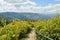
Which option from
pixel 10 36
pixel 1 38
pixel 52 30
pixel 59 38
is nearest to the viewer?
pixel 59 38

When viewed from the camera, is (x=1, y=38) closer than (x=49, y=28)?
No

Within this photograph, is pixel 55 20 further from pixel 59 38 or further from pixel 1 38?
pixel 1 38

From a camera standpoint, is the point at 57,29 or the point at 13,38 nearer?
the point at 57,29

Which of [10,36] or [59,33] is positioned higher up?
[59,33]

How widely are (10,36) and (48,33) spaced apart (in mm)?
7501

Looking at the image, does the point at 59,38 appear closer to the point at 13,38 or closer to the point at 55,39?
the point at 55,39

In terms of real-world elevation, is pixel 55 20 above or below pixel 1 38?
above

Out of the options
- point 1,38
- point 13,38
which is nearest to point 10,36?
point 13,38

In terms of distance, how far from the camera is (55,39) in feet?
30.6

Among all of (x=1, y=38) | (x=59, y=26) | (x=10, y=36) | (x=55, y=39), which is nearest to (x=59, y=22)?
(x=59, y=26)

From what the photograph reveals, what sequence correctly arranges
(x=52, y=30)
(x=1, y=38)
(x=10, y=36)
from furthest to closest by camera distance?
(x=10, y=36), (x=1, y=38), (x=52, y=30)

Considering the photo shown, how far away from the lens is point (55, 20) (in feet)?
33.3

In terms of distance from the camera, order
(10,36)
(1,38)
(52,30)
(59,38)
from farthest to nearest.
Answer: (10,36)
(1,38)
(52,30)
(59,38)

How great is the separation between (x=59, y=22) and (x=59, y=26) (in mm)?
181
